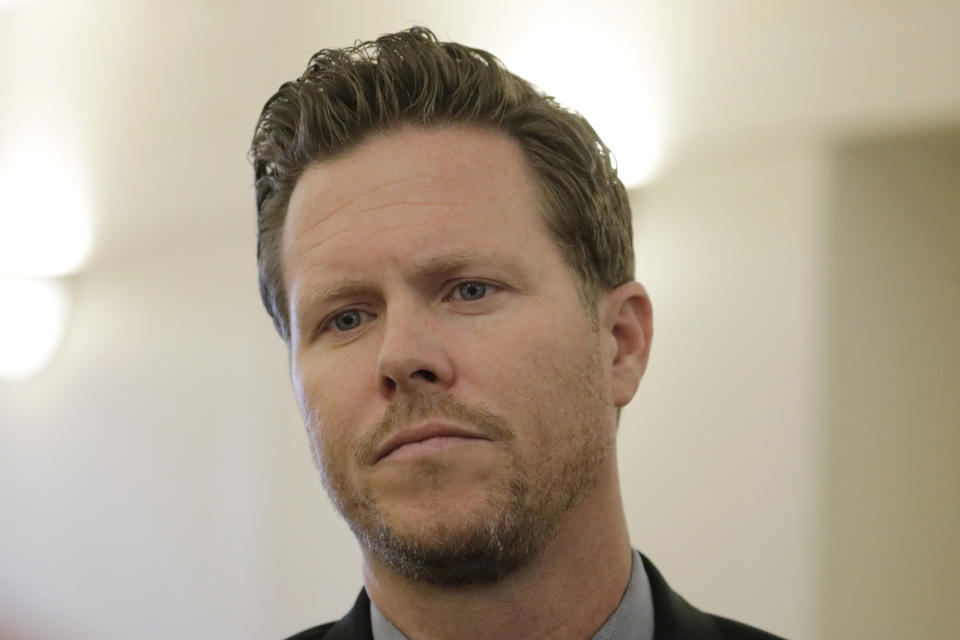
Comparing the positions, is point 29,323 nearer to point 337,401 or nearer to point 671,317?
point 671,317

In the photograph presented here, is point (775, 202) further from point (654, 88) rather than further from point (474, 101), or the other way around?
point (474, 101)

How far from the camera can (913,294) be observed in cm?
165

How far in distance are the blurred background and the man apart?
0.43 metres

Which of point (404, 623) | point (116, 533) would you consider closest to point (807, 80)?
point (404, 623)

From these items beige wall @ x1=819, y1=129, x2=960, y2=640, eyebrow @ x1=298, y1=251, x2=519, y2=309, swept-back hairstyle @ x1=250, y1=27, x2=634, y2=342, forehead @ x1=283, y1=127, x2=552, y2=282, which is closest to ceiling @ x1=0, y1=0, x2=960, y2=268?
beige wall @ x1=819, y1=129, x2=960, y2=640

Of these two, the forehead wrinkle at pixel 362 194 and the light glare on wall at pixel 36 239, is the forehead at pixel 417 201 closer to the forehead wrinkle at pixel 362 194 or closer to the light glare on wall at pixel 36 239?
the forehead wrinkle at pixel 362 194

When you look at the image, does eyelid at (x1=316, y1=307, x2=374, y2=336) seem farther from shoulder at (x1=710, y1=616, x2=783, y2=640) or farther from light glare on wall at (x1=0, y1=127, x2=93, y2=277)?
light glare on wall at (x1=0, y1=127, x2=93, y2=277)

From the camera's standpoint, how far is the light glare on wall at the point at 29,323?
3170 mm

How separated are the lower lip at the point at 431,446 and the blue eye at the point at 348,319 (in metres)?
0.20

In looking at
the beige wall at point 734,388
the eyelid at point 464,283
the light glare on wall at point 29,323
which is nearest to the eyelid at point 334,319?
the eyelid at point 464,283

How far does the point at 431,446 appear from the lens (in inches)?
44.4

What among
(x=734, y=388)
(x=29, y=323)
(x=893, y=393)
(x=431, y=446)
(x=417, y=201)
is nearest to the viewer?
(x=431, y=446)

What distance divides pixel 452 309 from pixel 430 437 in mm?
159

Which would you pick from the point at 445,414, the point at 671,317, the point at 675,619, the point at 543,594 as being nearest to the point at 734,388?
the point at 671,317
